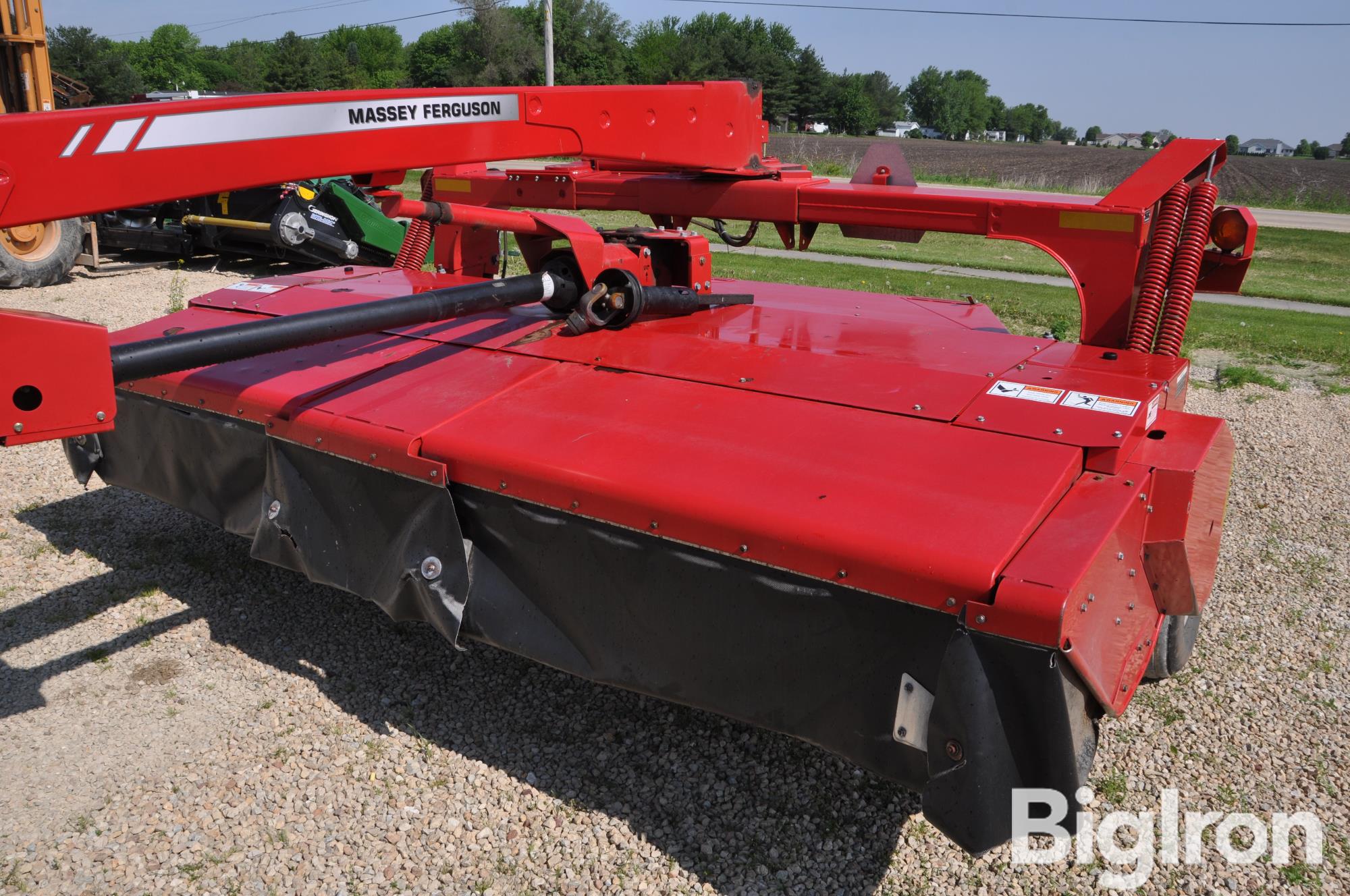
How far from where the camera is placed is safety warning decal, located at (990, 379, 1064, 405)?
277 centimetres

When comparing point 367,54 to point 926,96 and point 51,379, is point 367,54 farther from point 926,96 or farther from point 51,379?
point 51,379

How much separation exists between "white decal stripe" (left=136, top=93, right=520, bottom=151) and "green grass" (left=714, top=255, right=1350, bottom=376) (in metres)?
5.24

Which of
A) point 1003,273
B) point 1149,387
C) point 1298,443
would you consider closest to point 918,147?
point 1003,273

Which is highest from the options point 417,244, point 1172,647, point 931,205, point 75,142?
point 75,142

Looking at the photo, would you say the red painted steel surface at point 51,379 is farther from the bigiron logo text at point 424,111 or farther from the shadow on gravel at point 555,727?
the shadow on gravel at point 555,727

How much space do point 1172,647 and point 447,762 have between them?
238 centimetres

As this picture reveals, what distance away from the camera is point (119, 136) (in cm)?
221

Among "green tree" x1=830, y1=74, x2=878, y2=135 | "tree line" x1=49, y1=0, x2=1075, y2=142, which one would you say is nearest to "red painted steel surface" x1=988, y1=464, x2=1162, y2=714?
"tree line" x1=49, y1=0, x2=1075, y2=142

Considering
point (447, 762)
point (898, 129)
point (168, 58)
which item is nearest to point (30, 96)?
point (447, 762)

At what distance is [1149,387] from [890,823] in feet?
4.54

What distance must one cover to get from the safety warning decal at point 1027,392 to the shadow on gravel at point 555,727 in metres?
1.14

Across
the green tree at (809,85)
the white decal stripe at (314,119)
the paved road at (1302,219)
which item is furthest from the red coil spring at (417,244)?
the green tree at (809,85)

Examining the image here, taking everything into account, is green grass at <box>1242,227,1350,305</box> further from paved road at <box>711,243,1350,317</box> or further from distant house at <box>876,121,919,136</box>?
distant house at <box>876,121,919,136</box>

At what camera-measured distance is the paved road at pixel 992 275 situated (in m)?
11.1
